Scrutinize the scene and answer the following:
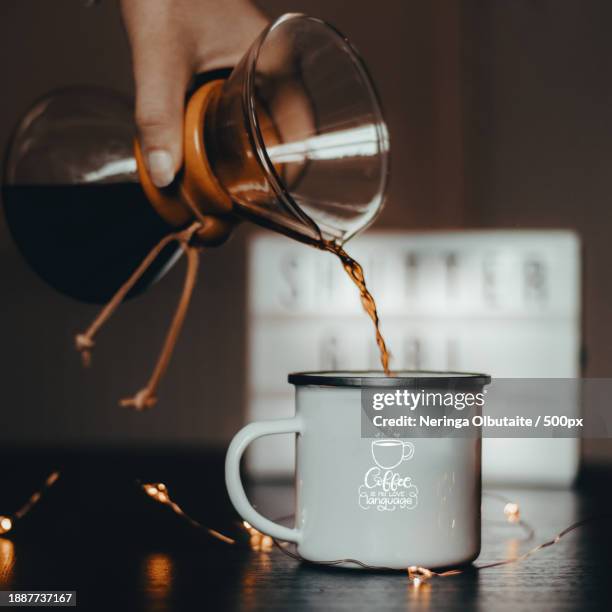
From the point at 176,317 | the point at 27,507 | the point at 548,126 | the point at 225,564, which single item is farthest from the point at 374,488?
the point at 548,126

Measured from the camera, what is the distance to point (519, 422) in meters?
1.19

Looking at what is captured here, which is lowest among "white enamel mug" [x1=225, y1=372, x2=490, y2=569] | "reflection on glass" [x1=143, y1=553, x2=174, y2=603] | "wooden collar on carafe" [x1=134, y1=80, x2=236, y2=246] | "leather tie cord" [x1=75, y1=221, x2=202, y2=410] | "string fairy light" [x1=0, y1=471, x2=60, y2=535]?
"string fairy light" [x1=0, y1=471, x2=60, y2=535]

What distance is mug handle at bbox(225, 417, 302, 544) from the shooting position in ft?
1.97

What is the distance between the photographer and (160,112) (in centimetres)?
72

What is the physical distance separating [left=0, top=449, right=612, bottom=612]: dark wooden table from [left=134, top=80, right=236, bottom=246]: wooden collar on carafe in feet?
0.86

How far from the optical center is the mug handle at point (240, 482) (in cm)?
60

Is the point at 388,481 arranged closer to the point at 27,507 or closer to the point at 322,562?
the point at 322,562

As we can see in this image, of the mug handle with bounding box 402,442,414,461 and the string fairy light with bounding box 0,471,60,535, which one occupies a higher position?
the mug handle with bounding box 402,442,414,461

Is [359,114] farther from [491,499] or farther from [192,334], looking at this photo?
[192,334]

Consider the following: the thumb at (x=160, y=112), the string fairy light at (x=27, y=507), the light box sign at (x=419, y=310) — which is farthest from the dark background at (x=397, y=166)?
the thumb at (x=160, y=112)

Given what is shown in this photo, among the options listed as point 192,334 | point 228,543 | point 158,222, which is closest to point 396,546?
point 228,543

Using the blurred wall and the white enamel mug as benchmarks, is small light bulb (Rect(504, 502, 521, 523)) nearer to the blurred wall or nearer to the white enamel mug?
the white enamel mug

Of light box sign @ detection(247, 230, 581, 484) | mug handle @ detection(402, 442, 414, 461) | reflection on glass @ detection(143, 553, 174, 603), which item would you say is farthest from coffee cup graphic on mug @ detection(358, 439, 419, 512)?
light box sign @ detection(247, 230, 581, 484)

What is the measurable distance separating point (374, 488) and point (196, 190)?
0.29 meters
